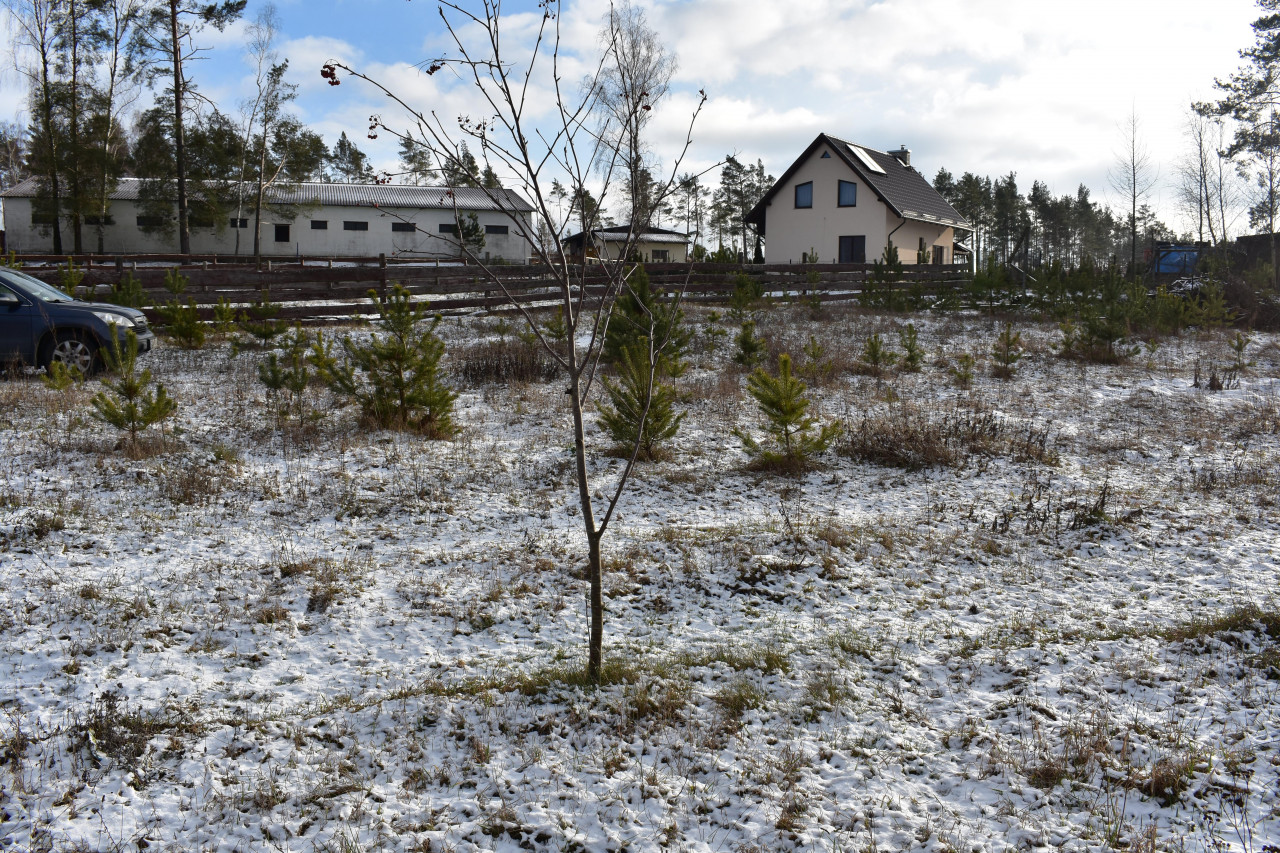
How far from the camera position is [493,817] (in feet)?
10.2

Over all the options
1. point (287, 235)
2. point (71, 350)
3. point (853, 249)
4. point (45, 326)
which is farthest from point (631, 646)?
point (287, 235)

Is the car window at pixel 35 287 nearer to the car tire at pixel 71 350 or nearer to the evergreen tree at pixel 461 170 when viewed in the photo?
the car tire at pixel 71 350

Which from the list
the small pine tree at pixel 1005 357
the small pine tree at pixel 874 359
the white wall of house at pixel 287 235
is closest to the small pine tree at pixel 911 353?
the small pine tree at pixel 874 359

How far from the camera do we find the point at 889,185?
3275cm

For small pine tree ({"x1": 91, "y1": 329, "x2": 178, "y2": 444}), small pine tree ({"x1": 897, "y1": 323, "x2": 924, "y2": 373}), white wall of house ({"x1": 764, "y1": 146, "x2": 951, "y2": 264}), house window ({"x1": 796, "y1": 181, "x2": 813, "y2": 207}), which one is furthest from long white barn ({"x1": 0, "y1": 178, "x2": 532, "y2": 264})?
small pine tree ({"x1": 91, "y1": 329, "x2": 178, "y2": 444})

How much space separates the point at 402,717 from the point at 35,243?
4762 centimetres

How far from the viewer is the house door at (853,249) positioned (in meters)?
32.5

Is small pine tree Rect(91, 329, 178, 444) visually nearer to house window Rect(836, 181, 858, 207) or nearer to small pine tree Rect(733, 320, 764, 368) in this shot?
small pine tree Rect(733, 320, 764, 368)

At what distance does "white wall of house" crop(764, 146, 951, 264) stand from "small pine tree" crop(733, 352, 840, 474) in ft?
84.4

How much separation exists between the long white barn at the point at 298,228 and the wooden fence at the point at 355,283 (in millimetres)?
16410

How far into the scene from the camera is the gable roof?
31.4m

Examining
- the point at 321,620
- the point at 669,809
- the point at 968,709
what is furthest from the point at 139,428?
the point at 968,709

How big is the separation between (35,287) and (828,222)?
29.8 meters

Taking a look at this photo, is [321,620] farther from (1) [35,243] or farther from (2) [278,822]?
(1) [35,243]
